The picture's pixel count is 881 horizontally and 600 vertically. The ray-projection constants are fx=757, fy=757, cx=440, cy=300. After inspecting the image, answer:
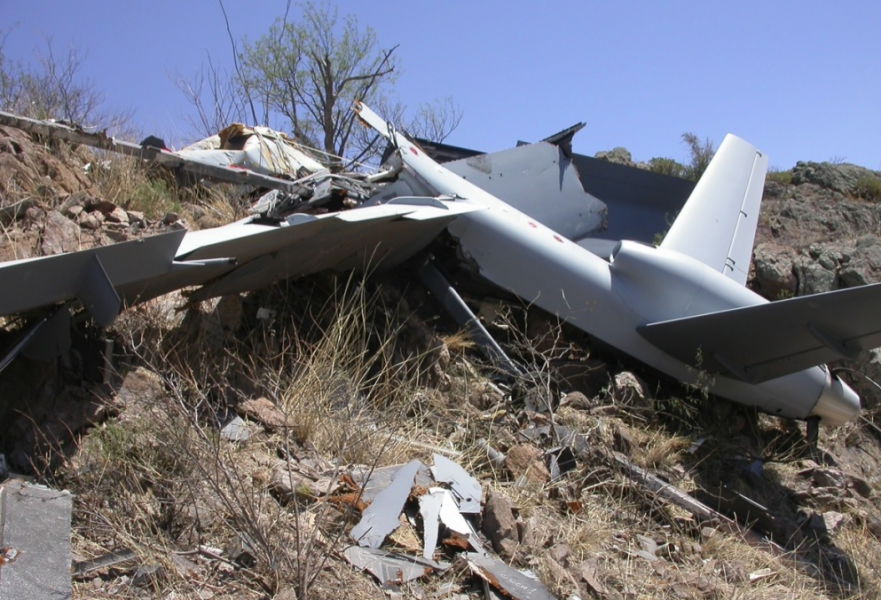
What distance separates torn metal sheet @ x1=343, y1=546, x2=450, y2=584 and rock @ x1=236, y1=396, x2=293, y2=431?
1222 millimetres

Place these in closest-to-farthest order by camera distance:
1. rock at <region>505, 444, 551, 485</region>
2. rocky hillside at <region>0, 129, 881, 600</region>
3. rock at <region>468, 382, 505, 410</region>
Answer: rocky hillside at <region>0, 129, 881, 600</region> → rock at <region>505, 444, 551, 485</region> → rock at <region>468, 382, 505, 410</region>

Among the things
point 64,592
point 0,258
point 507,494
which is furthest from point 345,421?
point 0,258

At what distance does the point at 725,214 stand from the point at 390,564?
6834mm

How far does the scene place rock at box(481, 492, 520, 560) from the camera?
393 cm

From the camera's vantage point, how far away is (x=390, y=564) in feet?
11.5

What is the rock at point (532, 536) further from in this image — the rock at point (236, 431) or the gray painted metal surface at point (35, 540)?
the gray painted metal surface at point (35, 540)

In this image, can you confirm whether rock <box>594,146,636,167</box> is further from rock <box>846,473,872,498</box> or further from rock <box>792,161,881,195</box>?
rock <box>846,473,872,498</box>

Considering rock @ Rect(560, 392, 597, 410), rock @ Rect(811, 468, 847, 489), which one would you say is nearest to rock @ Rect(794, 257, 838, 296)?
rock @ Rect(811, 468, 847, 489)

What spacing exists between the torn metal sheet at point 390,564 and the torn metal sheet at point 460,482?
0.57m

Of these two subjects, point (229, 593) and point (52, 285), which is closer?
point (229, 593)

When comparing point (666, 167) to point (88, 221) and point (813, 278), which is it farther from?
point (88, 221)

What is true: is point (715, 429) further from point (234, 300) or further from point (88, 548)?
point (88, 548)

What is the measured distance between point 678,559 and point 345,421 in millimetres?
2208

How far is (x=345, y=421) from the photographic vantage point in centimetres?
442
